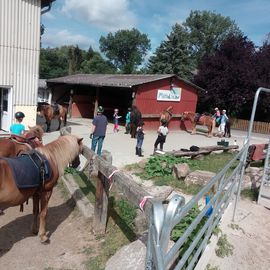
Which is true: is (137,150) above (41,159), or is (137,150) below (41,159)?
below

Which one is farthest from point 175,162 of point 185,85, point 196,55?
point 196,55

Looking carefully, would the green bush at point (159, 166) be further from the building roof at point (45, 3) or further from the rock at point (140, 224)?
the building roof at point (45, 3)

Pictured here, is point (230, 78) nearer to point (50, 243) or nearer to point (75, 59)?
point (50, 243)

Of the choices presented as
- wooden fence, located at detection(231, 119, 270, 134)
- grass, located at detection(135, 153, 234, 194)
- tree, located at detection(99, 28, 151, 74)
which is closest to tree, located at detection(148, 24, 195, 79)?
wooden fence, located at detection(231, 119, 270, 134)

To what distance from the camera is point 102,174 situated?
5156mm

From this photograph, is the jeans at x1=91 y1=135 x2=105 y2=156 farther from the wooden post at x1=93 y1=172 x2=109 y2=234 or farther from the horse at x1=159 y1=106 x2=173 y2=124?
the horse at x1=159 y1=106 x2=173 y2=124

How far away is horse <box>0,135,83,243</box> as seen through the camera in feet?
13.7

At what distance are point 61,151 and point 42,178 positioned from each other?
62cm

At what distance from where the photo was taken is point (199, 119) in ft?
67.1

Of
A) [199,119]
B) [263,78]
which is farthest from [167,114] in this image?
[263,78]

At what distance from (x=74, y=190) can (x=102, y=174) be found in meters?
1.96

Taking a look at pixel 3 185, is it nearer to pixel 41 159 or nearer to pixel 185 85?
pixel 41 159

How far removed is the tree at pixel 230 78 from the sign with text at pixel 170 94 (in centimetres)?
677

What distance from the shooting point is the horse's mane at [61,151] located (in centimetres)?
493
